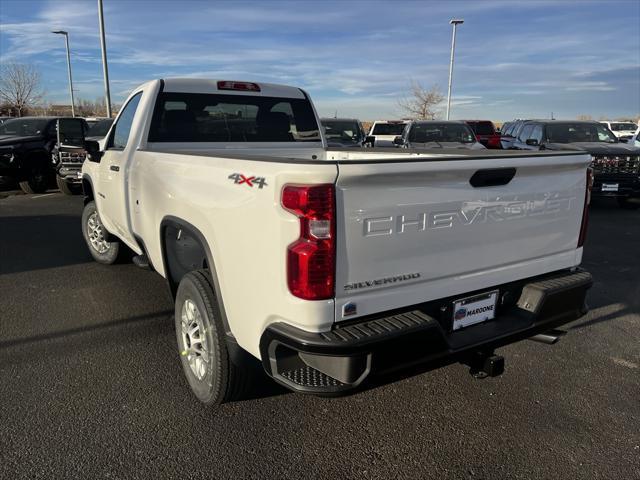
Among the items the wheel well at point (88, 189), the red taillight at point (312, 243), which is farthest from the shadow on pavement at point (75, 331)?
the red taillight at point (312, 243)

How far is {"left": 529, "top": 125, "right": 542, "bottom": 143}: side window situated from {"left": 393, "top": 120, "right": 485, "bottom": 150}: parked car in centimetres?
131

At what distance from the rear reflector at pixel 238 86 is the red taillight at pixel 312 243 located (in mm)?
2818

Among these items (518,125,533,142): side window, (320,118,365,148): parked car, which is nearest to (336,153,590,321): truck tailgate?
(518,125,533,142): side window

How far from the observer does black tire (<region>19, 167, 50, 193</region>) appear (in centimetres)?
1229

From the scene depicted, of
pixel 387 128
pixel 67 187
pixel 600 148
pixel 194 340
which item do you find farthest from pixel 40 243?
pixel 387 128

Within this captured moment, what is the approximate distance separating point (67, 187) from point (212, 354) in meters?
10.7

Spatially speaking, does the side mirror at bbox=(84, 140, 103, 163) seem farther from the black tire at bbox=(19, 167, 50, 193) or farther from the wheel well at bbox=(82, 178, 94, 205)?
the black tire at bbox=(19, 167, 50, 193)

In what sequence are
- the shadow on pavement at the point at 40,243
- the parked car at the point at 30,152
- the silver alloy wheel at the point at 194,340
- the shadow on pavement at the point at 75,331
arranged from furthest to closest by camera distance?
the parked car at the point at 30,152
the shadow on pavement at the point at 40,243
the shadow on pavement at the point at 75,331
the silver alloy wheel at the point at 194,340

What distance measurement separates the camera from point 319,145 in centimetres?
498

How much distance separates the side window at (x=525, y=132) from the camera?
12.7 m

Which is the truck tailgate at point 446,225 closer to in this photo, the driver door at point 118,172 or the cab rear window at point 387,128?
the driver door at point 118,172

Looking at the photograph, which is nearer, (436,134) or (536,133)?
(536,133)

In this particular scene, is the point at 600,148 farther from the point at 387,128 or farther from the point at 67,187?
the point at 67,187

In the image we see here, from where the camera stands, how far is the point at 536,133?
12.1 m
